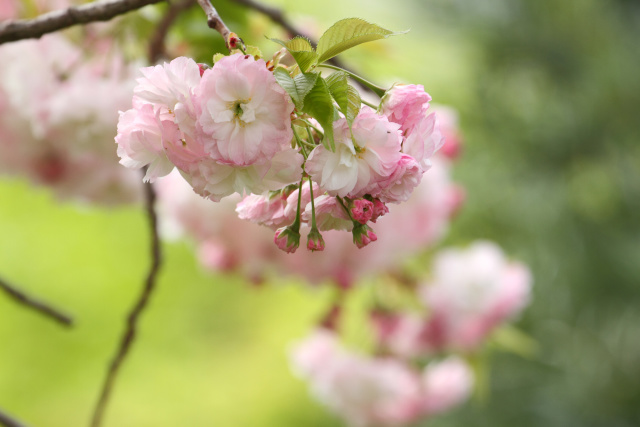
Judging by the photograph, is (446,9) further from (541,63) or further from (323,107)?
(323,107)

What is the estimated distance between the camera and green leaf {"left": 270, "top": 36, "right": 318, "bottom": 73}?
14 cm

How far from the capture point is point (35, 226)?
1598 millimetres

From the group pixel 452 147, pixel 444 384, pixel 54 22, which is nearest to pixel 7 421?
pixel 54 22

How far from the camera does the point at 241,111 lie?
0.13 metres

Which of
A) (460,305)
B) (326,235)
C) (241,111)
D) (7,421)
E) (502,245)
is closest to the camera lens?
(241,111)

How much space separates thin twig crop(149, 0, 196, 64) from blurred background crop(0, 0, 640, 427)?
2.35 feet

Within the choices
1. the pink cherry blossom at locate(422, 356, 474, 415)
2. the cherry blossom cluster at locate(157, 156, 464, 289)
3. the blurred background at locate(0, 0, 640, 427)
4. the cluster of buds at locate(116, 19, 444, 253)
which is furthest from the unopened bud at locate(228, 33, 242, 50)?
the blurred background at locate(0, 0, 640, 427)

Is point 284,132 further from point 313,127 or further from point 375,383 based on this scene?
point 375,383

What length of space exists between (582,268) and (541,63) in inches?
15.6

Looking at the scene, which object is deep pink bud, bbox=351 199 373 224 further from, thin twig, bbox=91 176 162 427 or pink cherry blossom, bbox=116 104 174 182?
thin twig, bbox=91 176 162 427

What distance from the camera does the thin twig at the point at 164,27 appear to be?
276mm

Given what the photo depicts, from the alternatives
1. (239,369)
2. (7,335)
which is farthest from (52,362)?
(239,369)

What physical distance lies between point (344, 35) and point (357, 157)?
1.2 inches

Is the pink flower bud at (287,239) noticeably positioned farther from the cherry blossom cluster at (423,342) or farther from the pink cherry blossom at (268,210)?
the cherry blossom cluster at (423,342)
